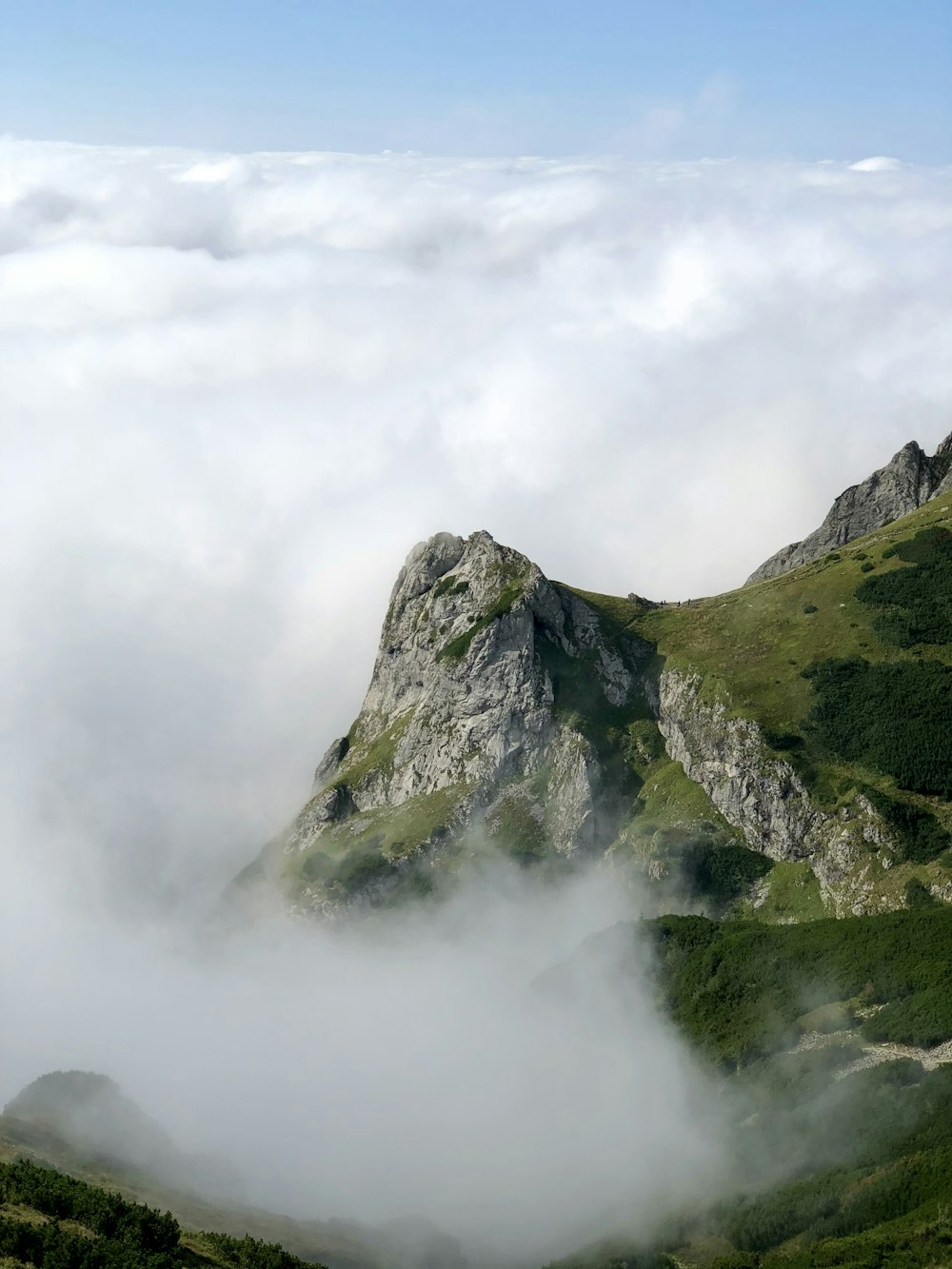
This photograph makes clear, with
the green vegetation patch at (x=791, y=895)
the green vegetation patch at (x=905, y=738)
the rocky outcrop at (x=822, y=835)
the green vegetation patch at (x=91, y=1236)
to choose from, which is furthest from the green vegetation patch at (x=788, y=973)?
the green vegetation patch at (x=91, y=1236)

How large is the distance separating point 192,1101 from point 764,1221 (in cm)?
10417

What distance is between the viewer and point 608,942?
187 m

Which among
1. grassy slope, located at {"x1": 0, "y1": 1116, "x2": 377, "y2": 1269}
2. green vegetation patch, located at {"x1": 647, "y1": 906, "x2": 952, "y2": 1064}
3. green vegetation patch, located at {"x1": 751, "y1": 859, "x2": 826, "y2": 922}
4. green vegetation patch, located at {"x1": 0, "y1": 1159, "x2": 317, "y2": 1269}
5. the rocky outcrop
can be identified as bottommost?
grassy slope, located at {"x1": 0, "y1": 1116, "x2": 377, "y2": 1269}

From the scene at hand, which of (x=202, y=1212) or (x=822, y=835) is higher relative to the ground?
(x=822, y=835)

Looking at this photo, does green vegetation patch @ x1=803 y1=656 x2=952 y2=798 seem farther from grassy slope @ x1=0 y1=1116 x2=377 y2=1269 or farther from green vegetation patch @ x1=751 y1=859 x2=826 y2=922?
grassy slope @ x1=0 y1=1116 x2=377 y2=1269

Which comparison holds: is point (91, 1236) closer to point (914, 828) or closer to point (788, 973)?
point (788, 973)

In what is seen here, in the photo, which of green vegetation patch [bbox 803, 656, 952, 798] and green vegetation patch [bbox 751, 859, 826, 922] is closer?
green vegetation patch [bbox 751, 859, 826, 922]

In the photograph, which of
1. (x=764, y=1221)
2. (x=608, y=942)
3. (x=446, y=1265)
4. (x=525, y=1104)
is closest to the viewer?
(x=764, y=1221)

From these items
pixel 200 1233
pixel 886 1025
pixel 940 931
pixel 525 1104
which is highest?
pixel 940 931

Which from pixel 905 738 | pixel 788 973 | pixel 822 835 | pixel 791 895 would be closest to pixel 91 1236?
pixel 788 973

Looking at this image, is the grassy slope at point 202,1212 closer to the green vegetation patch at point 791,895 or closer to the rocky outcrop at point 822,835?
the green vegetation patch at point 791,895

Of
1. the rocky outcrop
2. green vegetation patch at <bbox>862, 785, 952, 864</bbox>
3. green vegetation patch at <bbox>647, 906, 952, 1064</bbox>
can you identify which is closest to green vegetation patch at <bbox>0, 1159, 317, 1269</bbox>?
green vegetation patch at <bbox>647, 906, 952, 1064</bbox>

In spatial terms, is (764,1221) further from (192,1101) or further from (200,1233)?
(192,1101)

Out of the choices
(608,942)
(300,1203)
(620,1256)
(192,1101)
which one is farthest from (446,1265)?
(192,1101)
